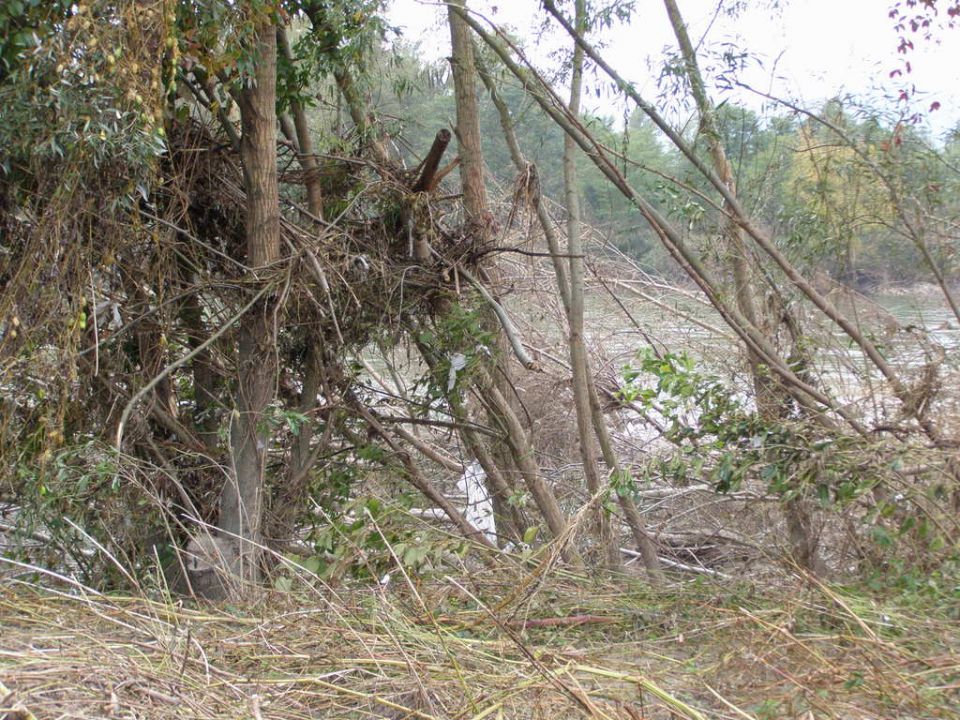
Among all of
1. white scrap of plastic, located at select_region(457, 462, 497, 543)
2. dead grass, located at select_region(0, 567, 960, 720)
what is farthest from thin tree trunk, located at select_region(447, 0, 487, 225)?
dead grass, located at select_region(0, 567, 960, 720)

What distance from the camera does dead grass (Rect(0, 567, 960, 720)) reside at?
9.75ft

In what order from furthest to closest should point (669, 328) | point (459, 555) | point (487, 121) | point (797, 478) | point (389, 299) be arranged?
point (487, 121)
point (669, 328)
point (389, 299)
point (797, 478)
point (459, 555)

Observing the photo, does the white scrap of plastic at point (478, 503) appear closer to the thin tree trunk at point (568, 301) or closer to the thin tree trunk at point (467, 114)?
the thin tree trunk at point (568, 301)

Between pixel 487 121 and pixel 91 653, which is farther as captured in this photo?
pixel 487 121

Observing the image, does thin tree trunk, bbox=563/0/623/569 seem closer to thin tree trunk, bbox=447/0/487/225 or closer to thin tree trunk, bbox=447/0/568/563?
thin tree trunk, bbox=447/0/568/563

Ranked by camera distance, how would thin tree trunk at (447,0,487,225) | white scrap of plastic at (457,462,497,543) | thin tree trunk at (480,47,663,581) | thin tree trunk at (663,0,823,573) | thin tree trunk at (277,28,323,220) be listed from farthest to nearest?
white scrap of plastic at (457,462,497,543), thin tree trunk at (447,0,487,225), thin tree trunk at (480,47,663,581), thin tree trunk at (277,28,323,220), thin tree trunk at (663,0,823,573)

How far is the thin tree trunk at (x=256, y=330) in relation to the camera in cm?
590

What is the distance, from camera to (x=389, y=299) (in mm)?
6559

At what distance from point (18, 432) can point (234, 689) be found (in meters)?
2.68

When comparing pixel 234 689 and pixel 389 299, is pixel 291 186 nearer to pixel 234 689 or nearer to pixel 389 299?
pixel 389 299

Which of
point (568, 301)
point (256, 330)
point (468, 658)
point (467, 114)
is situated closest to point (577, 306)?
point (568, 301)

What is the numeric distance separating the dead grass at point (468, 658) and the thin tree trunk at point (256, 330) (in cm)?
156

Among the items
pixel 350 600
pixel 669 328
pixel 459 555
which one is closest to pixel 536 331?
pixel 669 328

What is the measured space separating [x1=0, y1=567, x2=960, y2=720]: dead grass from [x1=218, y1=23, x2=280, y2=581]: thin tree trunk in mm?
1562
